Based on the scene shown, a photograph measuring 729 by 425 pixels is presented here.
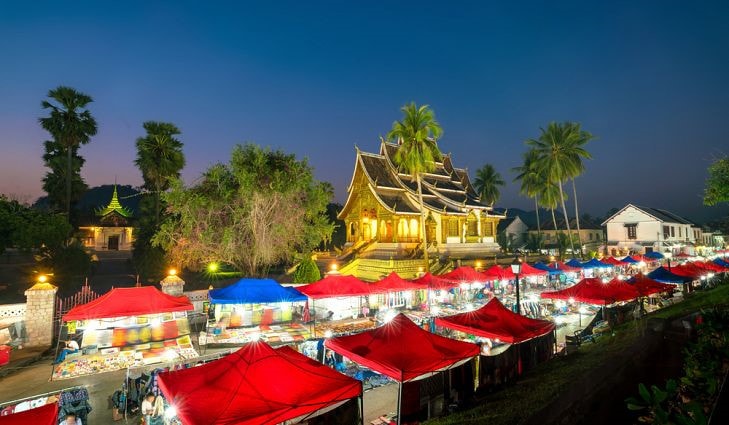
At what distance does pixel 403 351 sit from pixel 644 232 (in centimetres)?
6397

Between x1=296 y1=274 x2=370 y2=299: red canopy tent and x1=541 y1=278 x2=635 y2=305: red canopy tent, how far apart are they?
29.9ft

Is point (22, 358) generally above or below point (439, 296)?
below

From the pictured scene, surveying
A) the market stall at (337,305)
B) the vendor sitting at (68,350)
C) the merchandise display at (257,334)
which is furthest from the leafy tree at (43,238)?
the market stall at (337,305)

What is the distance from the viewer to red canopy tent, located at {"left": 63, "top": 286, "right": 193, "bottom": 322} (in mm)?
11242

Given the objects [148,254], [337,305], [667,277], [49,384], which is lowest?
[49,384]

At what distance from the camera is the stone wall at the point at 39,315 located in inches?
518

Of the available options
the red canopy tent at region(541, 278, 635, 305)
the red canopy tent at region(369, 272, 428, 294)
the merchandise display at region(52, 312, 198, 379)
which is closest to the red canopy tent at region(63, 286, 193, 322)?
the merchandise display at region(52, 312, 198, 379)

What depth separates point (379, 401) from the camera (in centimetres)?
934

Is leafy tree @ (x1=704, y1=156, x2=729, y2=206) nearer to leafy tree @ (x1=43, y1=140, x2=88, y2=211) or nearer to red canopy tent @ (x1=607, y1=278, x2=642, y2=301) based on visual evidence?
red canopy tent @ (x1=607, y1=278, x2=642, y2=301)

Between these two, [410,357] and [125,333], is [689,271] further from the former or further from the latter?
[125,333]

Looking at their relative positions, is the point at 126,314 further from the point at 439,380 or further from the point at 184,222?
the point at 184,222

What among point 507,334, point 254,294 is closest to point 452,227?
point 254,294

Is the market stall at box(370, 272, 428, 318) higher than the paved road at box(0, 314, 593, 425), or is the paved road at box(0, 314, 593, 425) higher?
the market stall at box(370, 272, 428, 318)

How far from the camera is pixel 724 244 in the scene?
214 ft
